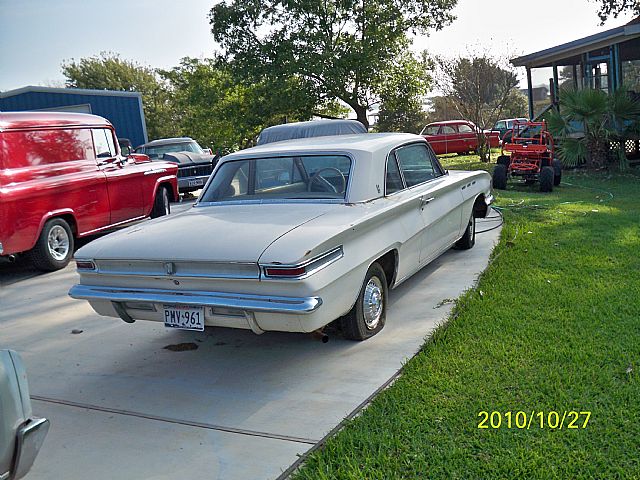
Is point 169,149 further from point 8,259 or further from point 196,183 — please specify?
point 8,259

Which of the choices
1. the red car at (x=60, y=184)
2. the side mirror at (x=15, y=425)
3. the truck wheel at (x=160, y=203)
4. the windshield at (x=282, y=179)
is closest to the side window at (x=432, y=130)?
the truck wheel at (x=160, y=203)

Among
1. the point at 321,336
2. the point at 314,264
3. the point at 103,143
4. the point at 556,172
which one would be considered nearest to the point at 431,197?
the point at 321,336

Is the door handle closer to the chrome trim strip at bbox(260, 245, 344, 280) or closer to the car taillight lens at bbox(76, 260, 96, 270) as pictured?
the chrome trim strip at bbox(260, 245, 344, 280)

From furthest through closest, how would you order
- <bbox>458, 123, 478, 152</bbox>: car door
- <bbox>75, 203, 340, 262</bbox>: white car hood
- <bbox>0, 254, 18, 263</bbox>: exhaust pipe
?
<bbox>458, 123, 478, 152</bbox>: car door, <bbox>0, 254, 18, 263</bbox>: exhaust pipe, <bbox>75, 203, 340, 262</bbox>: white car hood

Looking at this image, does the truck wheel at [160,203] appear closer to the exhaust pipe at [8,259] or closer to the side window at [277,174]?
the exhaust pipe at [8,259]

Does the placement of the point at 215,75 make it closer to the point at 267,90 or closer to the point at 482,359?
the point at 267,90

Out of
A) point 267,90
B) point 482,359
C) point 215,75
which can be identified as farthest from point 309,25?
point 482,359

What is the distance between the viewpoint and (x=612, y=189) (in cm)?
1286

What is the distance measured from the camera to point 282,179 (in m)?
5.65

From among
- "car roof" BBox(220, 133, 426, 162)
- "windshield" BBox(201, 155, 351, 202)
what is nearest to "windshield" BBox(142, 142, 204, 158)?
"car roof" BBox(220, 133, 426, 162)

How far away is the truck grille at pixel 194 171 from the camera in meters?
15.5

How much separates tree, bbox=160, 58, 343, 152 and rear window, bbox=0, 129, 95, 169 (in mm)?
16258

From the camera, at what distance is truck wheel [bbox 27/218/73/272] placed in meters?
8.30

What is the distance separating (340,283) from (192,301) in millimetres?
971
